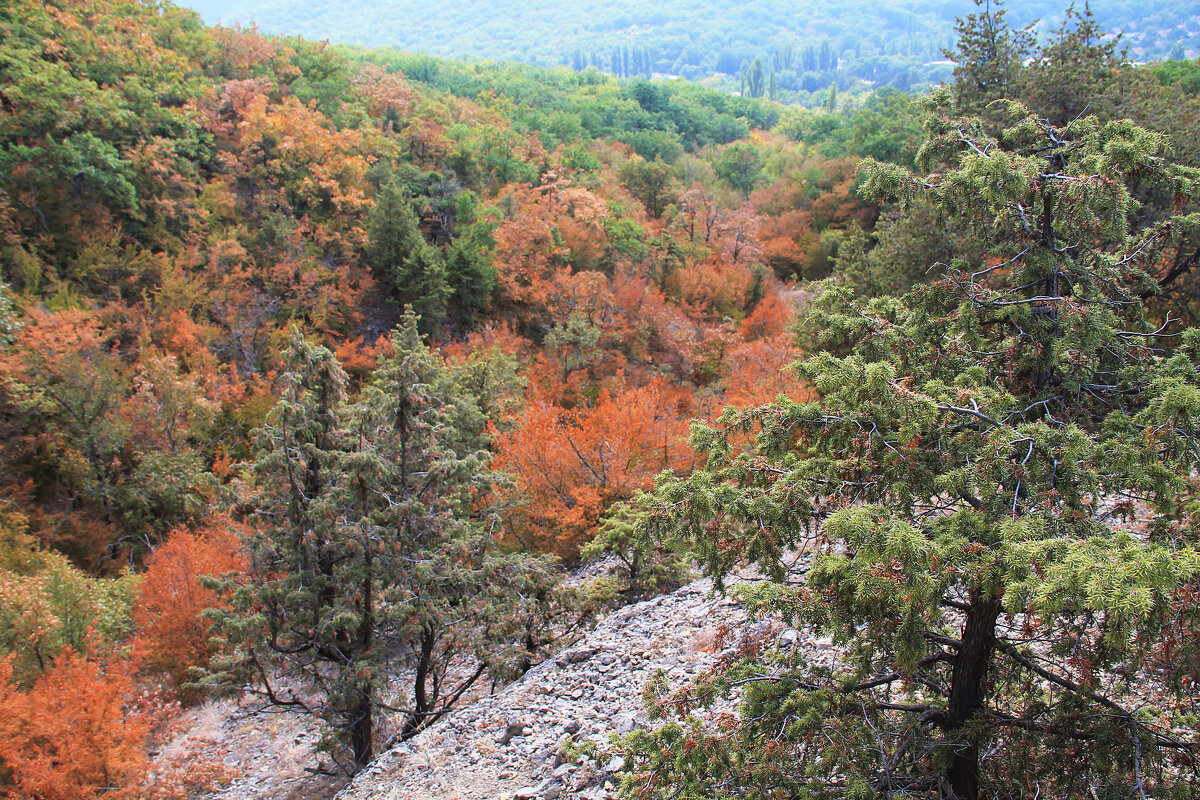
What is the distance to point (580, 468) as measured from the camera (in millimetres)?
19641

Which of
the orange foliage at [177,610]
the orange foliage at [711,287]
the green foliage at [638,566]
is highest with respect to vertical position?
the orange foliage at [711,287]

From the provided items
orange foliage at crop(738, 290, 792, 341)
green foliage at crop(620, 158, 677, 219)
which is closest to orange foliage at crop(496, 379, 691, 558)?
orange foliage at crop(738, 290, 792, 341)

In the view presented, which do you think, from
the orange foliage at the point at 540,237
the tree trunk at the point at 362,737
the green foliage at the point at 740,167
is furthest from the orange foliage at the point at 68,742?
the green foliage at the point at 740,167

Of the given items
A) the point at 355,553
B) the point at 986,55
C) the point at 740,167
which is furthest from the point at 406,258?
the point at 740,167

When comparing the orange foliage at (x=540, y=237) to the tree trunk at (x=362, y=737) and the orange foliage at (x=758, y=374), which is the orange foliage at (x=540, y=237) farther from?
the tree trunk at (x=362, y=737)

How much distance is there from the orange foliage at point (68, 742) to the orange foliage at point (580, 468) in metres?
10.3

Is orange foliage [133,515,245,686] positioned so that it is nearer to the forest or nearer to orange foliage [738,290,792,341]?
the forest

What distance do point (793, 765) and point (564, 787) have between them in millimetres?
4822

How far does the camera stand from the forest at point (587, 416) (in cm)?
530

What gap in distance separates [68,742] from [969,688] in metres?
17.0

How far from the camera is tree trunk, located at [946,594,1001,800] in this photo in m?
5.67

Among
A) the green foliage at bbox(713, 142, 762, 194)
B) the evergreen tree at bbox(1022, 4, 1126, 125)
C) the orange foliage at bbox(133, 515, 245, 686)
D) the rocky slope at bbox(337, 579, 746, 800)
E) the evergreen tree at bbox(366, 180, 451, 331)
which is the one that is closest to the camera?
the rocky slope at bbox(337, 579, 746, 800)

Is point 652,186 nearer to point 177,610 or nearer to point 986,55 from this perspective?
point 986,55

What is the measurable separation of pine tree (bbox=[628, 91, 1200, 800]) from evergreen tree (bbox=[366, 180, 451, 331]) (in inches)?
1168
